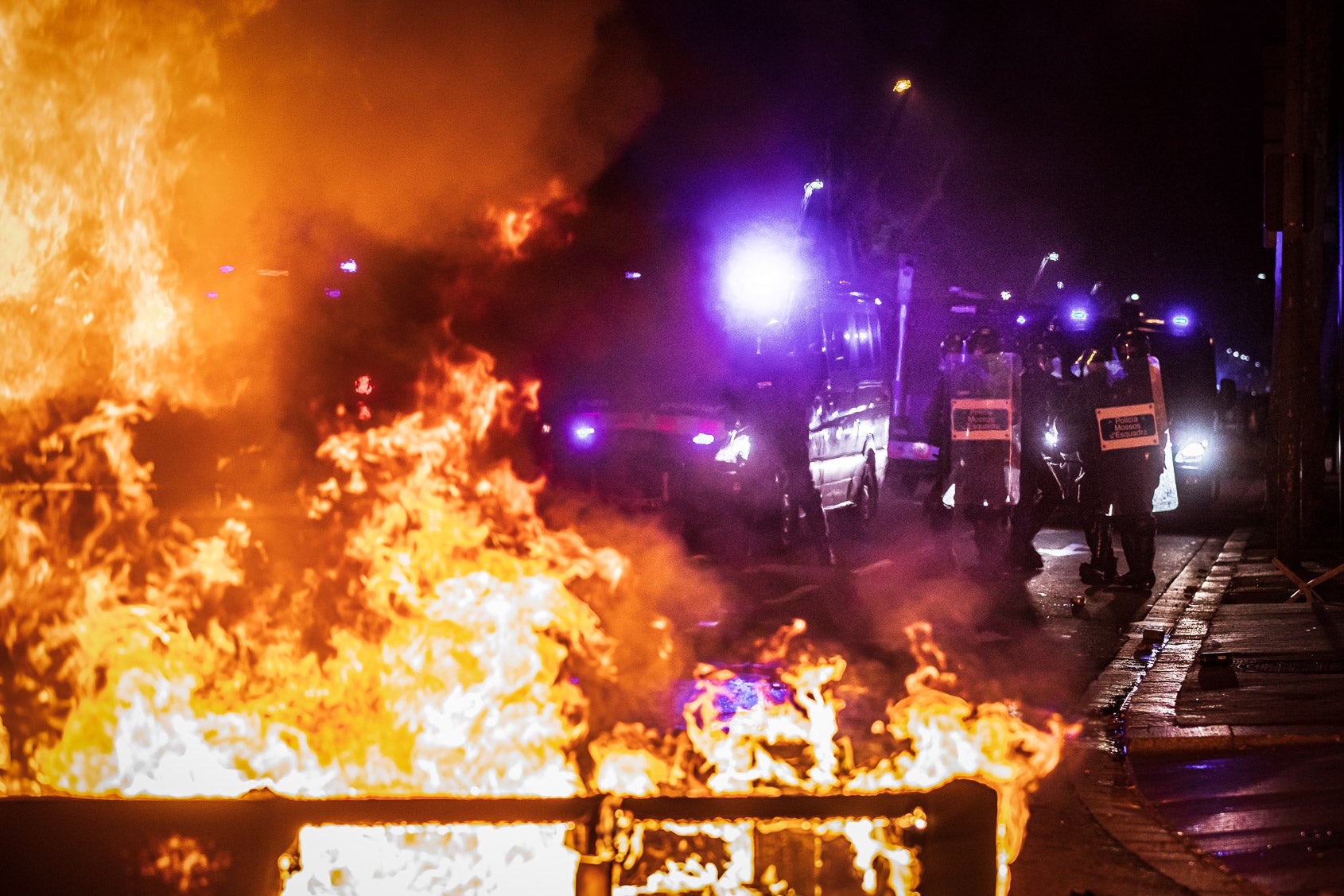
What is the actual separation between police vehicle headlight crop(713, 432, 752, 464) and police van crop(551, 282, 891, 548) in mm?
11

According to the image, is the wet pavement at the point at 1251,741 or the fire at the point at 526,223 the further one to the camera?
the fire at the point at 526,223

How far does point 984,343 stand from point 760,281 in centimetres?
261

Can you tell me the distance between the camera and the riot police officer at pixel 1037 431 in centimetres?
1100

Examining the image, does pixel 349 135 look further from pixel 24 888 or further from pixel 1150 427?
pixel 1150 427

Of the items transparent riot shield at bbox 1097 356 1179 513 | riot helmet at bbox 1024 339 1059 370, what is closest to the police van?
riot helmet at bbox 1024 339 1059 370

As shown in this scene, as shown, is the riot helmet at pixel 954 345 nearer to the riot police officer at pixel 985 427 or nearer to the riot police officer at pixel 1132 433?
the riot police officer at pixel 985 427

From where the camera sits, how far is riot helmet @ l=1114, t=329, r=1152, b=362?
34.0 ft

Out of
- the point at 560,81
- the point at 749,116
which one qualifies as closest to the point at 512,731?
the point at 560,81

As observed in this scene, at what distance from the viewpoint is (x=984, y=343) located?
10.9 meters

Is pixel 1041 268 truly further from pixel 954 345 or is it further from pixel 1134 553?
pixel 1134 553

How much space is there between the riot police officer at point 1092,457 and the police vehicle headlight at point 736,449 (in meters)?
2.93

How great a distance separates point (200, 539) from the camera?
472 inches

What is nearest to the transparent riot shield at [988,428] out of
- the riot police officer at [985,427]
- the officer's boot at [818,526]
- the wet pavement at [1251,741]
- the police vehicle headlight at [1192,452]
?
the riot police officer at [985,427]

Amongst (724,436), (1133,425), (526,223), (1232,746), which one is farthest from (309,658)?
(526,223)
